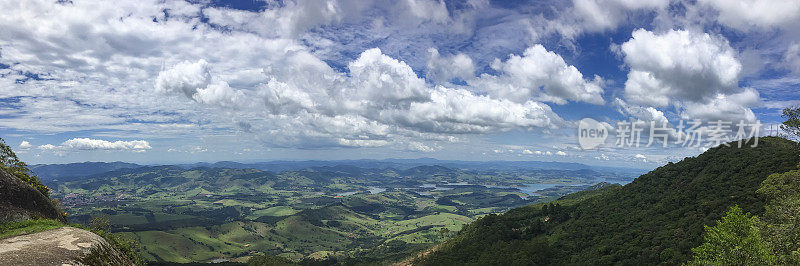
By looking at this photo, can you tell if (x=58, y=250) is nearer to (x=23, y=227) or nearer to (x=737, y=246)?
(x=23, y=227)

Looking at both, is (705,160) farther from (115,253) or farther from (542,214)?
(115,253)

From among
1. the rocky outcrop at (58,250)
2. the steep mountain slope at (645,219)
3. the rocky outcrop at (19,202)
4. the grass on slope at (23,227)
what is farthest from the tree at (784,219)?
the rocky outcrop at (19,202)

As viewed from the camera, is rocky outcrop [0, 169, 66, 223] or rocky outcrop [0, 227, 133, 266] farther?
rocky outcrop [0, 169, 66, 223]

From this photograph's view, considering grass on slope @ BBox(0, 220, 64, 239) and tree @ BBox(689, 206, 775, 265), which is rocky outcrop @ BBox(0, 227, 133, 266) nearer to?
grass on slope @ BBox(0, 220, 64, 239)

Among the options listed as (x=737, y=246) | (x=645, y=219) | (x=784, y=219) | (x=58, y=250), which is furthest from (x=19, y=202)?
(x=645, y=219)

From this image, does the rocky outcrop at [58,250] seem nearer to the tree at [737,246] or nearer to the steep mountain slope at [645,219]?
the tree at [737,246]

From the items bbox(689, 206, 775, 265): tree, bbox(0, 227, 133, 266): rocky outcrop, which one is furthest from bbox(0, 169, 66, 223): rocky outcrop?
bbox(689, 206, 775, 265): tree
